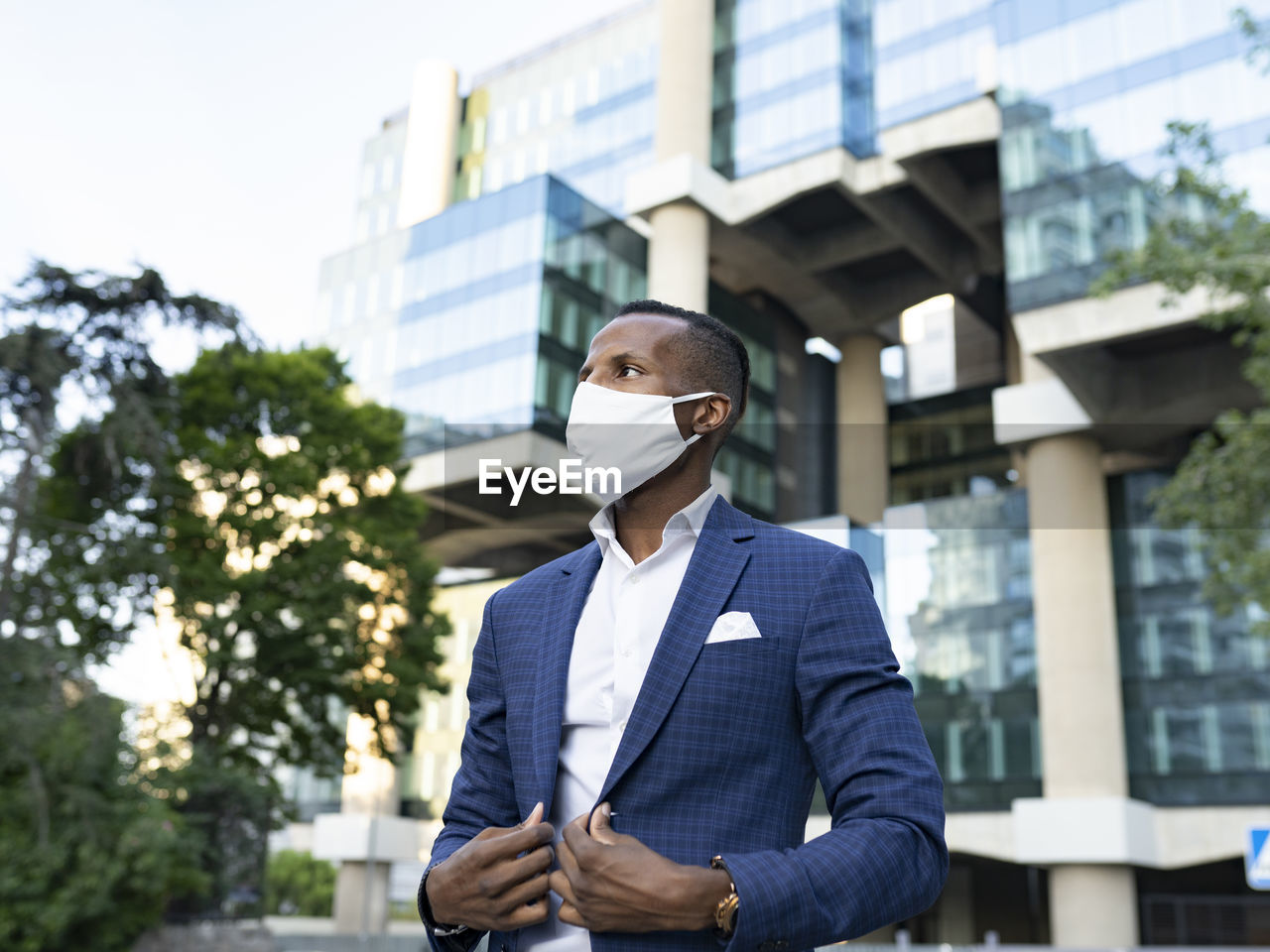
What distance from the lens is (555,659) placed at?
79.1 inches

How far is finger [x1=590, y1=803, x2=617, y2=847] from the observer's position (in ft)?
5.36

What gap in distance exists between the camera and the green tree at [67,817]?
1474 centimetres

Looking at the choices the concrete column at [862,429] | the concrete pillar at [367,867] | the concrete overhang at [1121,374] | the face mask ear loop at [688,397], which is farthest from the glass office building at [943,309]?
the face mask ear loop at [688,397]

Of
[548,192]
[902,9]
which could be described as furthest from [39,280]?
[902,9]

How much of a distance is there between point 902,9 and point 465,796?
36.6 metres

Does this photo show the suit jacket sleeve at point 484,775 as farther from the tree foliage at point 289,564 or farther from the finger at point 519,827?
the tree foliage at point 289,564

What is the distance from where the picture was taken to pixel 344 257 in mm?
44188

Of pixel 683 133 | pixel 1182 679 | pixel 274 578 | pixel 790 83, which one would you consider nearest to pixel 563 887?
pixel 274 578

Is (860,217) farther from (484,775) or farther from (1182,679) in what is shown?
(484,775)

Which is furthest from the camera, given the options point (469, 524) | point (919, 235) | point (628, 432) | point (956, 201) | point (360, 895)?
point (360, 895)

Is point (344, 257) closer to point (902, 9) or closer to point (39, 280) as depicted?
point (902, 9)

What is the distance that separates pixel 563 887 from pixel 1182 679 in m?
32.3

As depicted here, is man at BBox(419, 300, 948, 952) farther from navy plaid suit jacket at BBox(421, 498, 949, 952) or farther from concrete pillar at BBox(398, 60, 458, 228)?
concrete pillar at BBox(398, 60, 458, 228)

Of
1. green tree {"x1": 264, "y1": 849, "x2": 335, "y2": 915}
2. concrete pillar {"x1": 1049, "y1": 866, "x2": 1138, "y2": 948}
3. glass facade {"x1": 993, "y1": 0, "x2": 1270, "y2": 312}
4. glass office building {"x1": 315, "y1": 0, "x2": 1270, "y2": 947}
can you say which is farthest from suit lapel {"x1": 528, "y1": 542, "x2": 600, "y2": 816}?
green tree {"x1": 264, "y1": 849, "x2": 335, "y2": 915}
